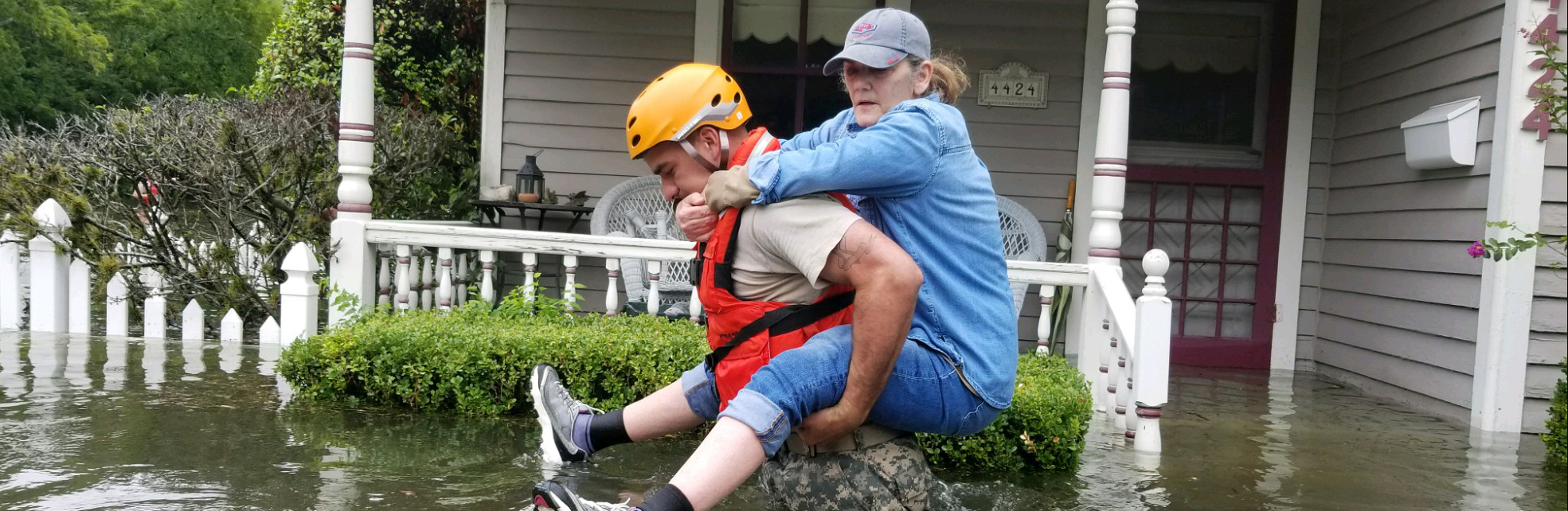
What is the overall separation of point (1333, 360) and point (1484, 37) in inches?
90.5

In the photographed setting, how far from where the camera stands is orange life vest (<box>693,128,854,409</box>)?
237cm

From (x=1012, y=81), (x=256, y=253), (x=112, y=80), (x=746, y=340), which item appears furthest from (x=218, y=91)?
(x=746, y=340)

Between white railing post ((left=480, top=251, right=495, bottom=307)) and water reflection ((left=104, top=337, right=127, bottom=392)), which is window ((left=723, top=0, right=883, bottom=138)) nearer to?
white railing post ((left=480, top=251, right=495, bottom=307))

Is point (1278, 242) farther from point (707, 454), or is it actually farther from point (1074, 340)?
point (707, 454)

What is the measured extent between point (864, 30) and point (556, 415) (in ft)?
4.47

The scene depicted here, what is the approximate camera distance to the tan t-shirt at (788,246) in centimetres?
221

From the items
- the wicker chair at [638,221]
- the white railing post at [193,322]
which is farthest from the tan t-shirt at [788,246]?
the white railing post at [193,322]

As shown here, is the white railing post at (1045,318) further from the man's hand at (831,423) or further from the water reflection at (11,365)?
the water reflection at (11,365)

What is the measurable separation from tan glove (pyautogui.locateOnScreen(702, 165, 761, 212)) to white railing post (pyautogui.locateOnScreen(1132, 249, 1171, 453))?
264 centimetres

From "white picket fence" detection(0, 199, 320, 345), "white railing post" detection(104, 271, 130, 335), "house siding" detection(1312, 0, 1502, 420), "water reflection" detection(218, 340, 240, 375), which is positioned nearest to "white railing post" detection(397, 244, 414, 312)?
"water reflection" detection(218, 340, 240, 375)

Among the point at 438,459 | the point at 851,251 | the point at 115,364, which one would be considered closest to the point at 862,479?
the point at 851,251

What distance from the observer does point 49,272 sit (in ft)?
20.9

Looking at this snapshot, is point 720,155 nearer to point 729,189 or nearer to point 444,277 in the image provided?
point 729,189

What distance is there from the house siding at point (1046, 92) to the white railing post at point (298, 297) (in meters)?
3.97
